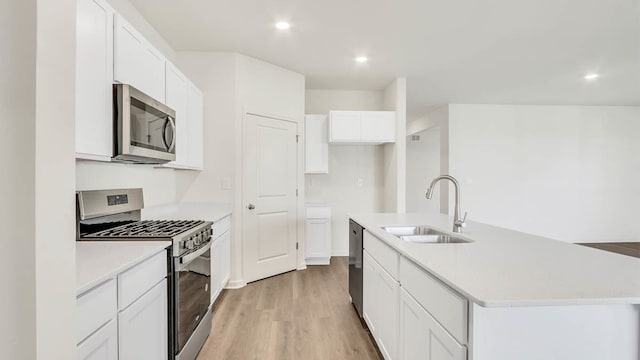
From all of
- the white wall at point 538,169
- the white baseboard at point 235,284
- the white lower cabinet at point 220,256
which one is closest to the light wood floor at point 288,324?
the white baseboard at point 235,284

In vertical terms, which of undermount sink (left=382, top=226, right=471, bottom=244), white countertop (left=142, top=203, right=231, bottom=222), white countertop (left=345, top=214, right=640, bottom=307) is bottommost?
undermount sink (left=382, top=226, right=471, bottom=244)

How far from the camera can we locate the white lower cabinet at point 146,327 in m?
1.33

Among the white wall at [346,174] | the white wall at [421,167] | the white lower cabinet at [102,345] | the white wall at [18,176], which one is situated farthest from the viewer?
the white wall at [421,167]

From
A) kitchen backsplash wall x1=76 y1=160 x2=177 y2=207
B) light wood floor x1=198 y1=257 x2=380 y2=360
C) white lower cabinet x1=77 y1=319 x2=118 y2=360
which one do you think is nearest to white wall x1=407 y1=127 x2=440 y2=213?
light wood floor x1=198 y1=257 x2=380 y2=360

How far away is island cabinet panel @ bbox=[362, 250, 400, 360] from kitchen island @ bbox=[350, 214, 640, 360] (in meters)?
0.18

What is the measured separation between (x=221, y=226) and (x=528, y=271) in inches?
99.8

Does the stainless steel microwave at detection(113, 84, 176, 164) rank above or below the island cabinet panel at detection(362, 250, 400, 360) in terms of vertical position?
above

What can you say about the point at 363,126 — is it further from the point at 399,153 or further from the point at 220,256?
the point at 220,256

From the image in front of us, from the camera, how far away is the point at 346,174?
502cm

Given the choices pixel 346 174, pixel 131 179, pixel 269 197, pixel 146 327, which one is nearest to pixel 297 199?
pixel 269 197

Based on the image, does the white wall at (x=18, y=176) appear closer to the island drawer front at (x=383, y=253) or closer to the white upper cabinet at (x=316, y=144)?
the island drawer front at (x=383, y=253)

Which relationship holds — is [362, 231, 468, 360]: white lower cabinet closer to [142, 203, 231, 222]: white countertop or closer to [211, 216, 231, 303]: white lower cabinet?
[211, 216, 231, 303]: white lower cabinet

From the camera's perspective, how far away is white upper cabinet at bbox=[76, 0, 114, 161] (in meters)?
1.48

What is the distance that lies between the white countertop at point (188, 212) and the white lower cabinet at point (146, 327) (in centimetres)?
106
